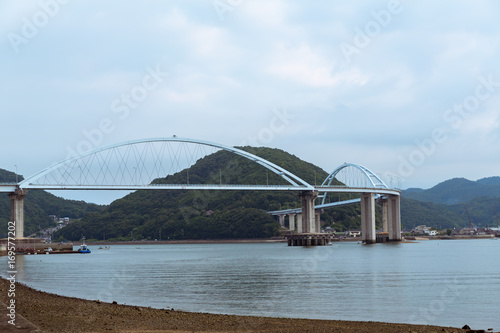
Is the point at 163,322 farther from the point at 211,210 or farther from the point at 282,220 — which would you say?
the point at 211,210

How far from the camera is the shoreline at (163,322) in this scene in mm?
17016

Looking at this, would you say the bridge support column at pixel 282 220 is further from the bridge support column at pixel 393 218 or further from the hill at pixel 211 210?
the bridge support column at pixel 393 218

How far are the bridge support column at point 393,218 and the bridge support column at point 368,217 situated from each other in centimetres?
1180

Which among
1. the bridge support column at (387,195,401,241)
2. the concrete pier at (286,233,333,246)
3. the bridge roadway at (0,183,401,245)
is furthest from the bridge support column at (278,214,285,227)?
the concrete pier at (286,233,333,246)

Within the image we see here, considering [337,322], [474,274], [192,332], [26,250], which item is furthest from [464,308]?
[26,250]

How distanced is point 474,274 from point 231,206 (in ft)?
452

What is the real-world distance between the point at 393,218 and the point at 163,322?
120 metres

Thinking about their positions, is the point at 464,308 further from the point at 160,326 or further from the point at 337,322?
the point at 160,326

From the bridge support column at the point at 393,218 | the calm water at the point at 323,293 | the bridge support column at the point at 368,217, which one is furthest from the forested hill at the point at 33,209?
the calm water at the point at 323,293

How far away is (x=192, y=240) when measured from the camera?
557ft

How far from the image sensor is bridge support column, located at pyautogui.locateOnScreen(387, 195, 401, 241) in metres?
133

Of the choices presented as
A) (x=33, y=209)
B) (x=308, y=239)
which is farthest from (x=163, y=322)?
(x=33, y=209)

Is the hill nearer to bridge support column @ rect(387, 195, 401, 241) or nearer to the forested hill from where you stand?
the forested hill

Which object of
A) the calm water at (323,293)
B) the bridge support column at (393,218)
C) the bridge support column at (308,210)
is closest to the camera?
the calm water at (323,293)
